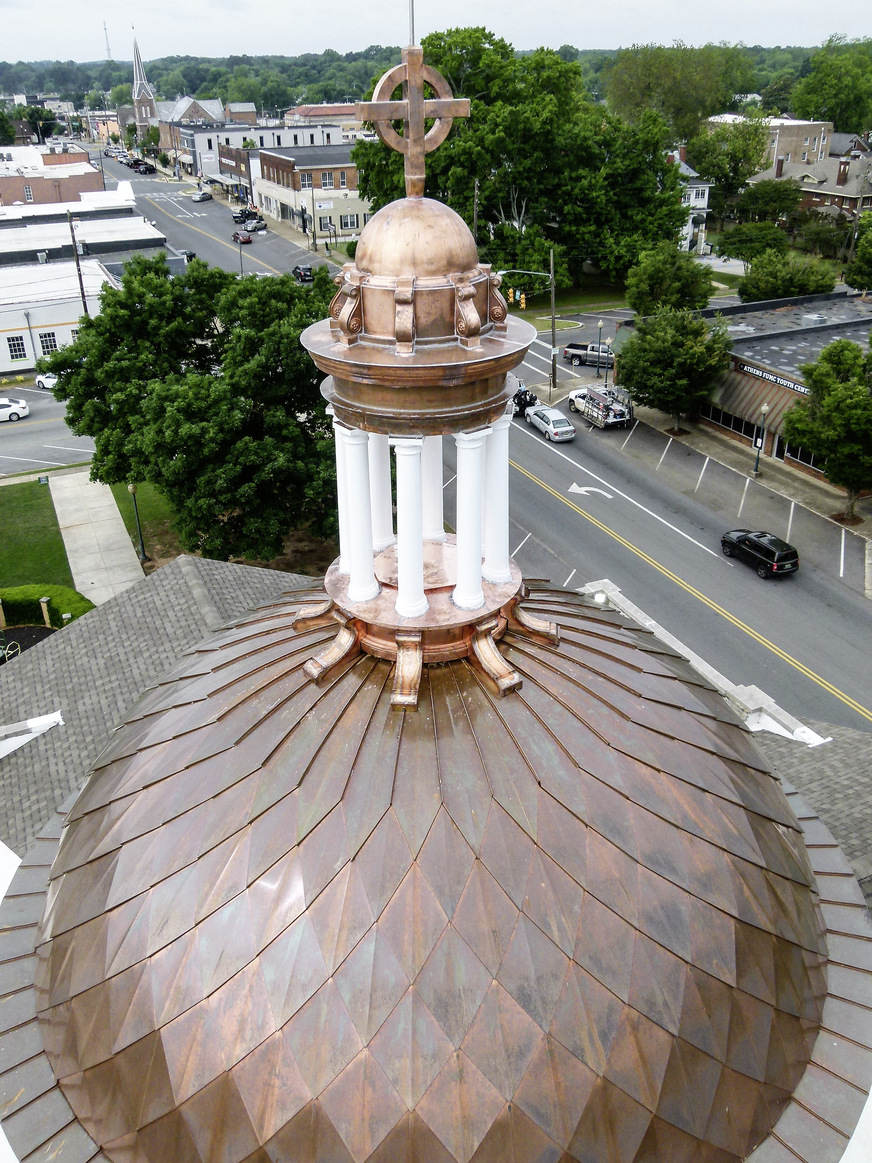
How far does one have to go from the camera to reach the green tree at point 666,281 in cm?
6862

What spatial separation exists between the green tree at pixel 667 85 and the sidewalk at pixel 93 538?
334ft

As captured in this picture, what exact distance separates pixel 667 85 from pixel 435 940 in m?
138

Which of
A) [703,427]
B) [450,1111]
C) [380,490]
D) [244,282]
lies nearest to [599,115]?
[703,427]

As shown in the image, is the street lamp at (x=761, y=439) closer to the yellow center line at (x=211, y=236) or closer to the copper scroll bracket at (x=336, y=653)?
the copper scroll bracket at (x=336, y=653)

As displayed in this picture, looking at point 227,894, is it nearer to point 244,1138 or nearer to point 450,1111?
point 244,1138

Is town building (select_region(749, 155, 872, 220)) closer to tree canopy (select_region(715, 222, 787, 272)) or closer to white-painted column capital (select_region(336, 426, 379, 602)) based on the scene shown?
tree canopy (select_region(715, 222, 787, 272))

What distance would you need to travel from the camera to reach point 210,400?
3462cm

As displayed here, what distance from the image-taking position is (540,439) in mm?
58000

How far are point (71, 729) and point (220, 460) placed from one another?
671 inches

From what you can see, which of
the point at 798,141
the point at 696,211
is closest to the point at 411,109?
the point at 696,211

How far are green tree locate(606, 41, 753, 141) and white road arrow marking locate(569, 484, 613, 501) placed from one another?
91891 mm

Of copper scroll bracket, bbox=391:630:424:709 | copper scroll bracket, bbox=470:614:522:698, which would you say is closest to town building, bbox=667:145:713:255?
copper scroll bracket, bbox=470:614:522:698

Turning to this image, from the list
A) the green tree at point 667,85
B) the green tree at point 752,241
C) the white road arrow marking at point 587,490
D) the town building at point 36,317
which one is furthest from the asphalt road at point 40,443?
the green tree at point 667,85

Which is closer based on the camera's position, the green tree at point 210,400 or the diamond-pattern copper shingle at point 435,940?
the diamond-pattern copper shingle at point 435,940
